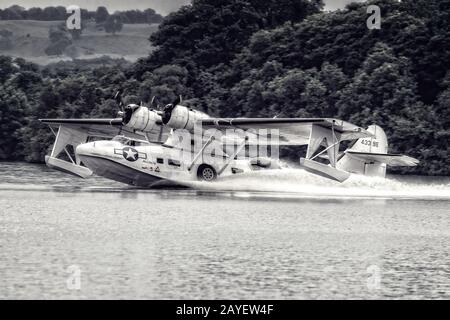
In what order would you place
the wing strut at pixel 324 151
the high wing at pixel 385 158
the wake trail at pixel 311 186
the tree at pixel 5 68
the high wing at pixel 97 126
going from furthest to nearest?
the tree at pixel 5 68 < the high wing at pixel 97 126 < the wake trail at pixel 311 186 < the high wing at pixel 385 158 < the wing strut at pixel 324 151

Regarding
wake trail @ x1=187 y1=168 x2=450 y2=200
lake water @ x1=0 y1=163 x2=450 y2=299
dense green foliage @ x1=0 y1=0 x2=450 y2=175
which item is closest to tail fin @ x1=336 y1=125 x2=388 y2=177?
wake trail @ x1=187 y1=168 x2=450 y2=200

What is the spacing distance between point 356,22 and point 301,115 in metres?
11.1

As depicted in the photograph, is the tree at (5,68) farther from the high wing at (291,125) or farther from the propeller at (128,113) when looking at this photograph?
the high wing at (291,125)

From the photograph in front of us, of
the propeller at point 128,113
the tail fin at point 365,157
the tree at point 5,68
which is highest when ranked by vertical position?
the tree at point 5,68

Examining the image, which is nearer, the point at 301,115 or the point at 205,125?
the point at 205,125

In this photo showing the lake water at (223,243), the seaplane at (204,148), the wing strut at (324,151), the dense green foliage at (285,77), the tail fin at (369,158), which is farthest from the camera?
the dense green foliage at (285,77)

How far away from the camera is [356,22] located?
7656 centimetres

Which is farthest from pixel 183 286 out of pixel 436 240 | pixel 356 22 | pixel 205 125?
pixel 356 22

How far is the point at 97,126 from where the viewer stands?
43.5 meters

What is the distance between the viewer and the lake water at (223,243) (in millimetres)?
18844

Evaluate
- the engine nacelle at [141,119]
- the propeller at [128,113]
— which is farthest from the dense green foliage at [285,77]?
the propeller at [128,113]

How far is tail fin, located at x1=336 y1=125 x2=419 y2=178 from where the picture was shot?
132 ft

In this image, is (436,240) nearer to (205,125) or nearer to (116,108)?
(205,125)

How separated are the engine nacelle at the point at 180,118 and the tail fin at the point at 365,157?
615cm
